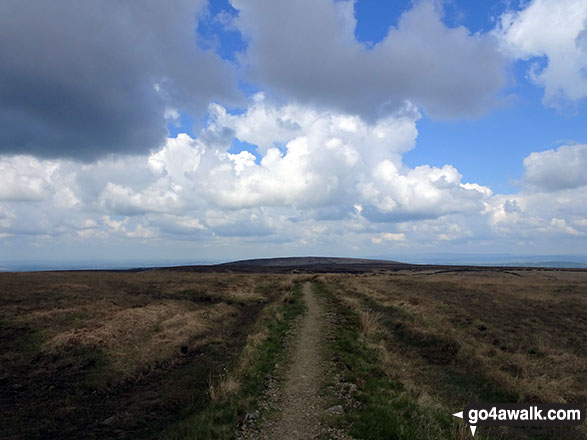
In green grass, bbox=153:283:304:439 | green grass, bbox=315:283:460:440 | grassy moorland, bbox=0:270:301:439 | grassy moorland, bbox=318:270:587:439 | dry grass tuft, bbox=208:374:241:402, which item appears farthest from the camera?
dry grass tuft, bbox=208:374:241:402

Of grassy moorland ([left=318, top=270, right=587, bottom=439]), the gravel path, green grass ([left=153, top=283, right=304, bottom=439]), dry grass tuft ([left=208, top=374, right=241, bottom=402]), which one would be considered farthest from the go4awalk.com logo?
dry grass tuft ([left=208, top=374, right=241, bottom=402])

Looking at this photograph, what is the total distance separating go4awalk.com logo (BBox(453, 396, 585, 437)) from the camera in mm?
10188

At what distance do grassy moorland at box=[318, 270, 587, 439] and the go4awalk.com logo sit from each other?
254mm

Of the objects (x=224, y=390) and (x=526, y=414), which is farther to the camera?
(x=224, y=390)

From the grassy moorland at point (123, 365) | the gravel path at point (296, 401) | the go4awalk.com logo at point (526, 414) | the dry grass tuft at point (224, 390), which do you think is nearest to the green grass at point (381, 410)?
the gravel path at point (296, 401)

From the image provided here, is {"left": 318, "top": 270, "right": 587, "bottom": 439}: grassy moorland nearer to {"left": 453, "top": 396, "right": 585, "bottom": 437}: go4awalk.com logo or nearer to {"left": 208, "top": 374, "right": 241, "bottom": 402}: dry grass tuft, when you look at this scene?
{"left": 453, "top": 396, "right": 585, "bottom": 437}: go4awalk.com logo

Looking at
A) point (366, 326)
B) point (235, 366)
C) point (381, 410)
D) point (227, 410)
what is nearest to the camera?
point (381, 410)

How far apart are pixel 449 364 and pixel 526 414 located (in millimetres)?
5279

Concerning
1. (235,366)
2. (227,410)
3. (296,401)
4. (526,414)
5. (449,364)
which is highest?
(227,410)

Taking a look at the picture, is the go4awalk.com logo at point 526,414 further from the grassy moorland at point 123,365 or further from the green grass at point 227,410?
the grassy moorland at point 123,365

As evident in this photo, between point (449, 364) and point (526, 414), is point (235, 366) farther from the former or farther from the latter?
point (526, 414)

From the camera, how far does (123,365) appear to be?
15820mm

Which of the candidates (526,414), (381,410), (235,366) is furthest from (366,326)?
(381,410)

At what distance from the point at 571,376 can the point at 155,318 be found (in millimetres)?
24177
